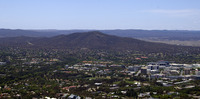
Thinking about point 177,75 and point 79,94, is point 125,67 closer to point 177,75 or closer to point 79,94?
point 177,75

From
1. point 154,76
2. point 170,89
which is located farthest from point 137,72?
point 170,89

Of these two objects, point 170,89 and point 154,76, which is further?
point 154,76

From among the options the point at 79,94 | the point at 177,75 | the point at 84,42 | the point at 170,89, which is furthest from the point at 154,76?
the point at 84,42

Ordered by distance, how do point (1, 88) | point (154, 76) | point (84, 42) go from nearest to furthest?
1. point (1, 88)
2. point (154, 76)
3. point (84, 42)

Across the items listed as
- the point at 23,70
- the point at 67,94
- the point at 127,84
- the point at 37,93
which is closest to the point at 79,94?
the point at 67,94

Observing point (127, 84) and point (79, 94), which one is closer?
point (79, 94)

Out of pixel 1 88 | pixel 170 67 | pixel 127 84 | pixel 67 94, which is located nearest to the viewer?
pixel 67 94

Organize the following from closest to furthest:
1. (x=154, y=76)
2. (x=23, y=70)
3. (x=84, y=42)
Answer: (x=154, y=76), (x=23, y=70), (x=84, y=42)

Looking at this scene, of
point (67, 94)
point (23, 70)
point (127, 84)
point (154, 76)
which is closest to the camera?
point (67, 94)

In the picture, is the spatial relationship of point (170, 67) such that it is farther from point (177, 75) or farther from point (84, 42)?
point (84, 42)
